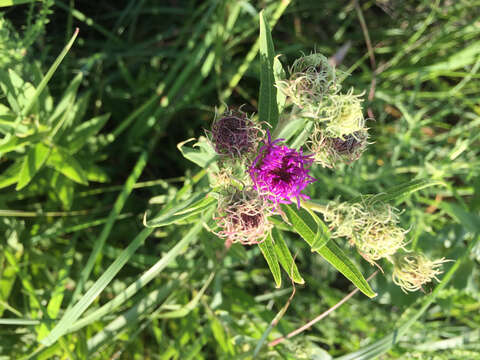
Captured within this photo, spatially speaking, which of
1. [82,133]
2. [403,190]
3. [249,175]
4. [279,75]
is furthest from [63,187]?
[403,190]

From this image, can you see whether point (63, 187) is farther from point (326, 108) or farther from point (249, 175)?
point (326, 108)

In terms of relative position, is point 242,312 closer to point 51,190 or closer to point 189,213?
point 189,213

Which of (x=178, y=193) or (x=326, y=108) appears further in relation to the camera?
(x=178, y=193)

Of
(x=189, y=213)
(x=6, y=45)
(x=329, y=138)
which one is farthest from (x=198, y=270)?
(x=6, y=45)

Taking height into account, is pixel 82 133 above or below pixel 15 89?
below

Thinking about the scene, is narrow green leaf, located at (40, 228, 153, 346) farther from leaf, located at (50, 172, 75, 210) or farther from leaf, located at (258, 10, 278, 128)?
leaf, located at (258, 10, 278, 128)

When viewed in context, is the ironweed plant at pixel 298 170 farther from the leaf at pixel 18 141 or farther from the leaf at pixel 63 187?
the leaf at pixel 63 187

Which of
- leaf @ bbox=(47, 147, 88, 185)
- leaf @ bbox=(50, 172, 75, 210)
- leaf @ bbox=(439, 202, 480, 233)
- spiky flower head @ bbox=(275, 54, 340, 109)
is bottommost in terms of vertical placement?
leaf @ bbox=(439, 202, 480, 233)

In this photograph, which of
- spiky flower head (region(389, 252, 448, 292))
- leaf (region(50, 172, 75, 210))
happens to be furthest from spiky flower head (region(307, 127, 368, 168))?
leaf (region(50, 172, 75, 210))
